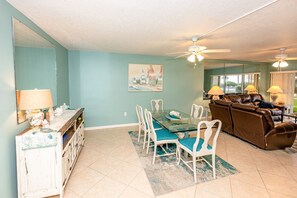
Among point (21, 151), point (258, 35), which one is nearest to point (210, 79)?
point (258, 35)

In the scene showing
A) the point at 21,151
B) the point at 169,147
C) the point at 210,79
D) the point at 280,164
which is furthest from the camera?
the point at 210,79

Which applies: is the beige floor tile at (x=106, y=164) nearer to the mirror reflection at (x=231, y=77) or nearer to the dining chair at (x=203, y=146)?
the dining chair at (x=203, y=146)

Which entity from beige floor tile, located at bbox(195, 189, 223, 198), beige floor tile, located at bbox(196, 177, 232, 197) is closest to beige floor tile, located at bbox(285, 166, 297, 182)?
beige floor tile, located at bbox(196, 177, 232, 197)

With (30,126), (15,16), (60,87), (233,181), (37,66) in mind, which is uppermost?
(15,16)

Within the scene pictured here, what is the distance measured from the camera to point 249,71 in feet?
21.9

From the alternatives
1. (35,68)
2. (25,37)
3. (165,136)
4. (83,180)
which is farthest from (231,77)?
(25,37)

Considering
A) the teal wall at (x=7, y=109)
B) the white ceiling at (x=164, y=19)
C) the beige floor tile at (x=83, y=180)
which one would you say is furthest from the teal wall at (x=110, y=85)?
the teal wall at (x=7, y=109)

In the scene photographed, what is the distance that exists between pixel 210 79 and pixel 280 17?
4363 millimetres

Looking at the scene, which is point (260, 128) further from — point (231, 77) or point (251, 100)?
point (231, 77)

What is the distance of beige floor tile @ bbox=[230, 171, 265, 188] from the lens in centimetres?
214

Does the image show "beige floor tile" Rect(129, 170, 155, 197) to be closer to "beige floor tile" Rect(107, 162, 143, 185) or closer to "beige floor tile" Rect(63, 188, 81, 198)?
"beige floor tile" Rect(107, 162, 143, 185)

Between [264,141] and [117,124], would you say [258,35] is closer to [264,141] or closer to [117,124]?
[264,141]

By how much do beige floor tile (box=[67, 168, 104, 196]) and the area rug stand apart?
793 millimetres

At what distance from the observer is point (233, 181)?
7.17ft
